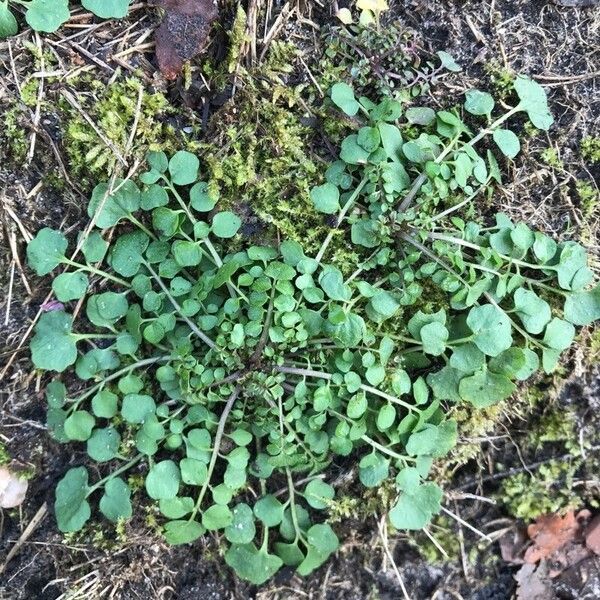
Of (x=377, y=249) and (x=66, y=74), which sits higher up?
(x=66, y=74)

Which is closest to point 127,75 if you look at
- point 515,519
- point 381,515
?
point 381,515

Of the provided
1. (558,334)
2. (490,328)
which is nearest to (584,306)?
(558,334)

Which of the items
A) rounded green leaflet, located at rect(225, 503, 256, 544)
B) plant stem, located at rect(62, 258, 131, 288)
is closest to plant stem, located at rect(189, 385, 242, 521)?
rounded green leaflet, located at rect(225, 503, 256, 544)

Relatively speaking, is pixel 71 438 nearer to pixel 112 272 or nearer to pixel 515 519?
pixel 112 272

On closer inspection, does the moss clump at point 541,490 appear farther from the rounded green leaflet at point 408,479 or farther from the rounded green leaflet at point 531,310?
the rounded green leaflet at point 531,310

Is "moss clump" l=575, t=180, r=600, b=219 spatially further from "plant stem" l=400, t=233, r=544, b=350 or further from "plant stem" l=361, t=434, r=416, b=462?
"plant stem" l=361, t=434, r=416, b=462

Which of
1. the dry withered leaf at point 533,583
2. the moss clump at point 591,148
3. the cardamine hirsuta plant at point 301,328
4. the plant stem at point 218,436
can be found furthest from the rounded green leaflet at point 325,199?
the dry withered leaf at point 533,583
